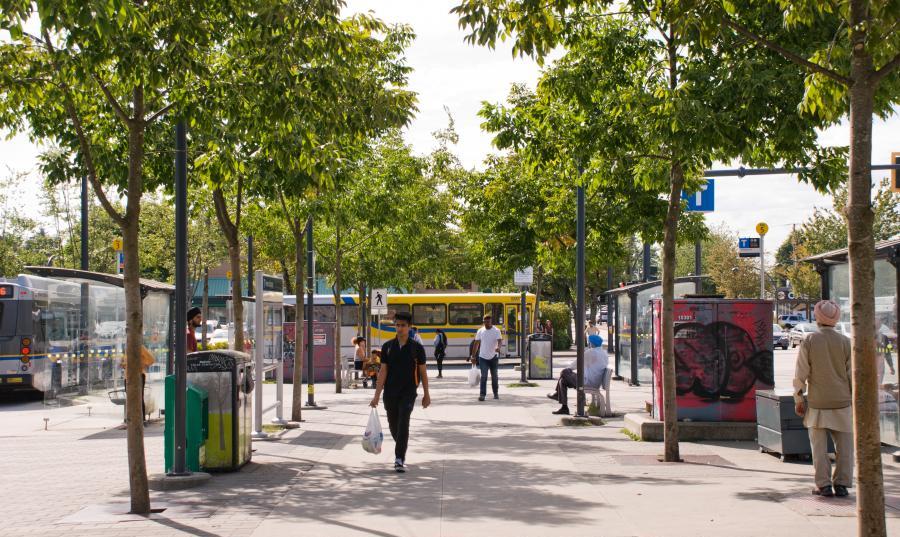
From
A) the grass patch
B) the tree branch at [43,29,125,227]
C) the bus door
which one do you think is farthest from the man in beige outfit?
the bus door

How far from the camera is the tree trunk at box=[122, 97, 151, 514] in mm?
8883

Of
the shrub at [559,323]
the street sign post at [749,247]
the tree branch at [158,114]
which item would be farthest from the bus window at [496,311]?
the tree branch at [158,114]

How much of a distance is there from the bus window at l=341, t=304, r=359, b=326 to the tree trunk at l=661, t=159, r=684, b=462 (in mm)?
27358

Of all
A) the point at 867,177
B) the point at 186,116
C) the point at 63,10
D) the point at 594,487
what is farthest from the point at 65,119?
the point at 867,177

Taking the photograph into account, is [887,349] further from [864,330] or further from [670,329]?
[864,330]

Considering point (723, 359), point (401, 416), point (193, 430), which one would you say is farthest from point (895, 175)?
point (193, 430)

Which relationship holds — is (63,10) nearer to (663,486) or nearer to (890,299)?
(663,486)

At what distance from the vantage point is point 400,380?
11.3 metres

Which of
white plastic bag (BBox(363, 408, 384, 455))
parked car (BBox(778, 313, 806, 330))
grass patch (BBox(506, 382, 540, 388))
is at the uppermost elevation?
parked car (BBox(778, 313, 806, 330))

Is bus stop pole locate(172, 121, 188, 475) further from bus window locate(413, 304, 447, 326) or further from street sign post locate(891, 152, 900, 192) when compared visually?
bus window locate(413, 304, 447, 326)

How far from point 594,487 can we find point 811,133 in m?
4.62

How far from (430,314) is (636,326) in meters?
17.7

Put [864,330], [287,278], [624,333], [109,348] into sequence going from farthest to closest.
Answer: [287,278] < [624,333] < [109,348] < [864,330]

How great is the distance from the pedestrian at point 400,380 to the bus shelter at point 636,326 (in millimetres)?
12647
